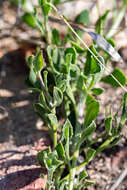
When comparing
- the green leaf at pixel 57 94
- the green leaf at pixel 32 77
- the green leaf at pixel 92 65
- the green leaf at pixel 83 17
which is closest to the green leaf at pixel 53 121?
the green leaf at pixel 57 94

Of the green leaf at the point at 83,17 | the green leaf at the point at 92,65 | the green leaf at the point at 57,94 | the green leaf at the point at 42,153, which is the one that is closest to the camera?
the green leaf at the point at 42,153

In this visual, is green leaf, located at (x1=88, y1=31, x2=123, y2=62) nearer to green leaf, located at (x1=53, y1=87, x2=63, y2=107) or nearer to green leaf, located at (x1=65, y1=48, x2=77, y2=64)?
green leaf, located at (x1=65, y1=48, x2=77, y2=64)

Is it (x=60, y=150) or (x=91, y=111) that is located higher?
(x=91, y=111)

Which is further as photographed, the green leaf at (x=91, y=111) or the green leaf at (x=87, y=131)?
the green leaf at (x=91, y=111)

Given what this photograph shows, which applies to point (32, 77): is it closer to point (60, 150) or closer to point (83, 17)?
point (60, 150)

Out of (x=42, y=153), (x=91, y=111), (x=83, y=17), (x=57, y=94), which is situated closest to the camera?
(x=42, y=153)

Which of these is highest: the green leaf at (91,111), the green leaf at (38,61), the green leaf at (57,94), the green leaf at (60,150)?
the green leaf at (38,61)

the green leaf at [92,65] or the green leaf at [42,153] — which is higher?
the green leaf at [92,65]

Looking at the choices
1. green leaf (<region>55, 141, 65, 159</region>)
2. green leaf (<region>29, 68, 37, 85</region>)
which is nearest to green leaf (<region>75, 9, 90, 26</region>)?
green leaf (<region>29, 68, 37, 85</region>)

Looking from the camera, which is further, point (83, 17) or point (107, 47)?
point (83, 17)

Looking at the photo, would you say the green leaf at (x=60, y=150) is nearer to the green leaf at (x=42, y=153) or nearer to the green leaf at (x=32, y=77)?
the green leaf at (x=42, y=153)

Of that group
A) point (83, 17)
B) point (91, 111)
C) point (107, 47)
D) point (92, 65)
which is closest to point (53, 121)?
point (91, 111)

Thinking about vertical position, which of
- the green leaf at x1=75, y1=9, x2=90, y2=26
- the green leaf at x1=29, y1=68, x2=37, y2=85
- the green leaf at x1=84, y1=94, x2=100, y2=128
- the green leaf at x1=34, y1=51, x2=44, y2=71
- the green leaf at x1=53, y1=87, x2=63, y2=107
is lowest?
the green leaf at x1=84, y1=94, x2=100, y2=128

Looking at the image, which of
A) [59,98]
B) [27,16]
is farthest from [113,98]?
[27,16]
